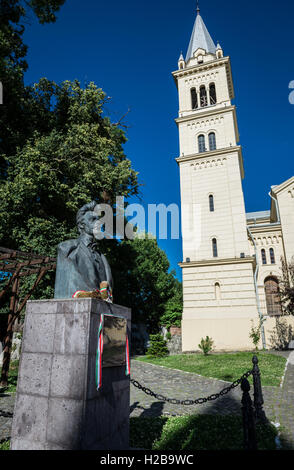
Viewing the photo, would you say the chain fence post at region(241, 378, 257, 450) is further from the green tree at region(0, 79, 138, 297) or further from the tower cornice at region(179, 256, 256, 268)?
the tower cornice at region(179, 256, 256, 268)

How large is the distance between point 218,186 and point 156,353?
46.4ft

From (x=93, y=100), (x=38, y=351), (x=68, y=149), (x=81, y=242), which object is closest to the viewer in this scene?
(x=38, y=351)

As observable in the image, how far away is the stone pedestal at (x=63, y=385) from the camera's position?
3.42 meters

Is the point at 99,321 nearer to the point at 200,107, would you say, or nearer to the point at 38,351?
the point at 38,351

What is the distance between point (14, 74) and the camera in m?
13.6

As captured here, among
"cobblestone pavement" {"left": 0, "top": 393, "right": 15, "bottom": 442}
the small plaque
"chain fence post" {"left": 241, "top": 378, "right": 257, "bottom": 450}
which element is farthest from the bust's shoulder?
"chain fence post" {"left": 241, "top": 378, "right": 257, "bottom": 450}

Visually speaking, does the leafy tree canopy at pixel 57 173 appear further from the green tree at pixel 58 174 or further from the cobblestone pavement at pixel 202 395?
the cobblestone pavement at pixel 202 395

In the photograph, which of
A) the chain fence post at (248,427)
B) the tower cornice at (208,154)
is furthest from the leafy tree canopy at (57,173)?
the chain fence post at (248,427)

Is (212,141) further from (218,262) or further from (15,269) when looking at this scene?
(15,269)

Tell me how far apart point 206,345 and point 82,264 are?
56.3 feet

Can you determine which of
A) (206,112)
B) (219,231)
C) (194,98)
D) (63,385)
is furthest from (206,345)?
(194,98)

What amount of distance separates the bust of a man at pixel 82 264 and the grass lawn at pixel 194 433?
311cm

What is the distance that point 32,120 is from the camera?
1714 centimetres
